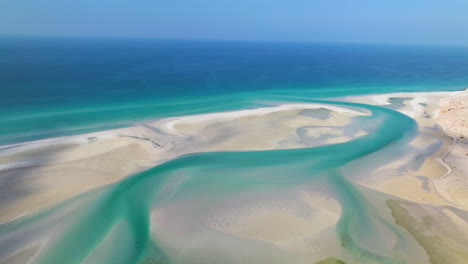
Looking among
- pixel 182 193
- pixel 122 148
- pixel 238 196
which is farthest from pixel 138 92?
pixel 238 196

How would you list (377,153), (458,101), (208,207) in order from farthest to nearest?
(458,101), (377,153), (208,207)

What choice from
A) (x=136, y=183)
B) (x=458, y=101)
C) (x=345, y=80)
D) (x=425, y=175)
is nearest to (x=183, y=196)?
(x=136, y=183)

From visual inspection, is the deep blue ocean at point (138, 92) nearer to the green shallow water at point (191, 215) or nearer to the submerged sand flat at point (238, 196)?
the submerged sand flat at point (238, 196)

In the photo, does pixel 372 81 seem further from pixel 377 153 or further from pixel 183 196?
pixel 183 196

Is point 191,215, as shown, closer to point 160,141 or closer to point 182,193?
point 182,193

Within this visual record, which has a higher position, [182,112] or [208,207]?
[182,112]

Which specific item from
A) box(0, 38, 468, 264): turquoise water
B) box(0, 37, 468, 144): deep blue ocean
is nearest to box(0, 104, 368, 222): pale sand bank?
box(0, 38, 468, 264): turquoise water

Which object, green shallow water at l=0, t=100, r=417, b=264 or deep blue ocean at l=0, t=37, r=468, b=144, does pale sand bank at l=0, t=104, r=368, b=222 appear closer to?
green shallow water at l=0, t=100, r=417, b=264
